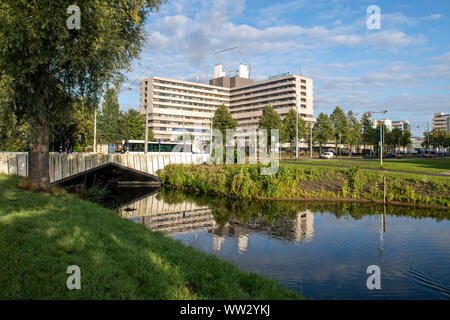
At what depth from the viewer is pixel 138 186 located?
38125 mm

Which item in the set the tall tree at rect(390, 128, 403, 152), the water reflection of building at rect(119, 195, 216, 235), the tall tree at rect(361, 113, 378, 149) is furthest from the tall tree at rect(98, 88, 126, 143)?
the tall tree at rect(390, 128, 403, 152)

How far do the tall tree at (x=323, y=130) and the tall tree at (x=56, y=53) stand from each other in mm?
59610

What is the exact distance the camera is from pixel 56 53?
13320mm

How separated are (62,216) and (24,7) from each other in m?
8.67

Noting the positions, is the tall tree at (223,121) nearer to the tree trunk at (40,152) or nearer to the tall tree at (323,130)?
the tall tree at (323,130)

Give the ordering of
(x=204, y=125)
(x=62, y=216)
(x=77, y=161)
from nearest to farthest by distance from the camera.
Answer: (x=62, y=216)
(x=77, y=161)
(x=204, y=125)

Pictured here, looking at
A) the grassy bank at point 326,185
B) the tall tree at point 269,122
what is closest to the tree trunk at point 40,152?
the grassy bank at point 326,185

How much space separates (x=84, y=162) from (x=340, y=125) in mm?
59703

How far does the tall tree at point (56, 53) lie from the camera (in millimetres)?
11516

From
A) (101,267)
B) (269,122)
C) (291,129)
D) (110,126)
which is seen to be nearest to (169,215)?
(101,267)

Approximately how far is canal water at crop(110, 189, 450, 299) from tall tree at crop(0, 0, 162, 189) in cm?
791
